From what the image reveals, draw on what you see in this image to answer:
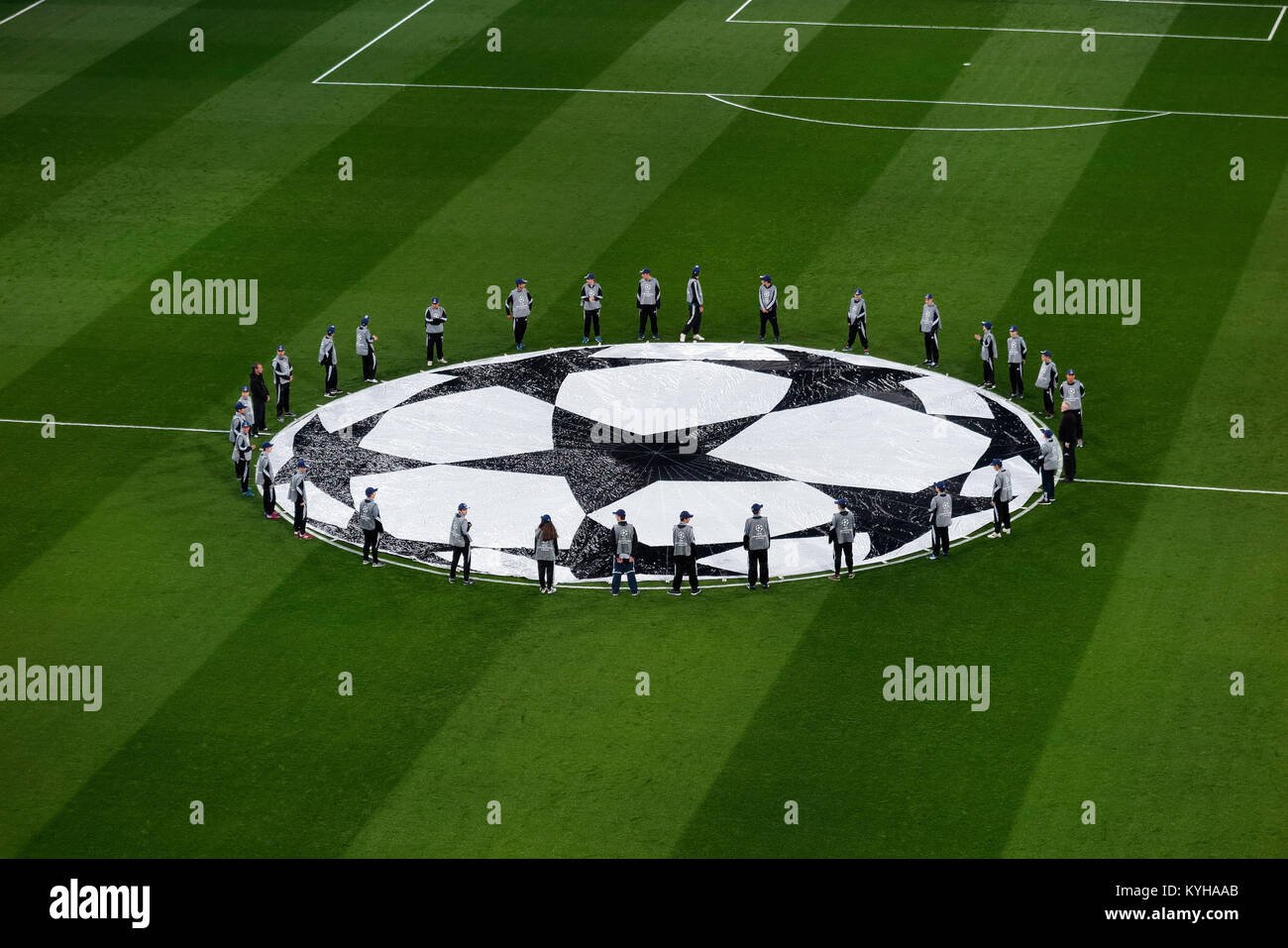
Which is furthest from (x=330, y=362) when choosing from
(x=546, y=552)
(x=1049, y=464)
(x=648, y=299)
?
(x=1049, y=464)

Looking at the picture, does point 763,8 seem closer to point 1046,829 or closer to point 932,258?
point 932,258

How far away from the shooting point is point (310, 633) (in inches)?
1255

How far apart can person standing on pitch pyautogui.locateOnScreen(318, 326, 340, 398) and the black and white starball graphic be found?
37cm

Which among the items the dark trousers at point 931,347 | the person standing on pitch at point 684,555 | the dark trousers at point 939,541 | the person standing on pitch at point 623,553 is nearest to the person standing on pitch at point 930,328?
the dark trousers at point 931,347

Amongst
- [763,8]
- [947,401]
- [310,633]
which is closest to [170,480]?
[310,633]

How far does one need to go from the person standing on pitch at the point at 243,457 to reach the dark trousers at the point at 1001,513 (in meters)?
13.8

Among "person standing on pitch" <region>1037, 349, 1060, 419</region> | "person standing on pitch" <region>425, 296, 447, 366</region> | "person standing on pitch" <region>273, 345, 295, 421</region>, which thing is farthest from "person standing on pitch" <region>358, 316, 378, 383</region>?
"person standing on pitch" <region>1037, 349, 1060, 419</region>

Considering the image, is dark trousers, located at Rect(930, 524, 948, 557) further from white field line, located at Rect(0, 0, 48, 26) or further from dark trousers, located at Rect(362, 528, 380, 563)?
white field line, located at Rect(0, 0, 48, 26)

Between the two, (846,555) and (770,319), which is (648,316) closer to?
(770,319)

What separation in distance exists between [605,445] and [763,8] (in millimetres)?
31190

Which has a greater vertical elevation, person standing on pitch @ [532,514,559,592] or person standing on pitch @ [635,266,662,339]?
person standing on pitch @ [635,266,662,339]

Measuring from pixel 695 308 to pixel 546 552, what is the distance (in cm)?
1194

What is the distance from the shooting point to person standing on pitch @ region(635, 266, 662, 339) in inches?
1688

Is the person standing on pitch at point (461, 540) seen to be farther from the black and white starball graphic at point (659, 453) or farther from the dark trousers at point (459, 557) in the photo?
the black and white starball graphic at point (659, 453)
